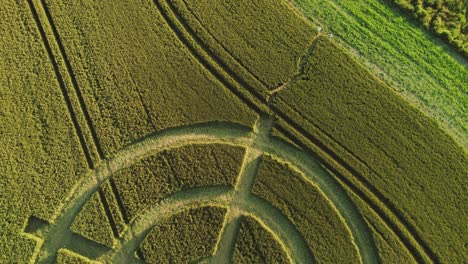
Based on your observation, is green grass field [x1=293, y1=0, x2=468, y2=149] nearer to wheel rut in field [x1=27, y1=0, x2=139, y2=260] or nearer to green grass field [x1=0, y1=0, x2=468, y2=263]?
green grass field [x1=0, y1=0, x2=468, y2=263]

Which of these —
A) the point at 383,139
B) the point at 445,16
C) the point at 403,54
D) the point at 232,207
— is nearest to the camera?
the point at 232,207

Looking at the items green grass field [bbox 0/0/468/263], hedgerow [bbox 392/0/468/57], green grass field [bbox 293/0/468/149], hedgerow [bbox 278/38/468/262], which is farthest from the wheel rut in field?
hedgerow [bbox 392/0/468/57]

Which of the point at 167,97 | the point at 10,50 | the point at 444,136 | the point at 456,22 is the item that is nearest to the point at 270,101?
the point at 167,97

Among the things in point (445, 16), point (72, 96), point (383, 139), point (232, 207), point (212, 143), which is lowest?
point (232, 207)

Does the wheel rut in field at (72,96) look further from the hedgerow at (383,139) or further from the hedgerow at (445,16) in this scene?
the hedgerow at (445,16)

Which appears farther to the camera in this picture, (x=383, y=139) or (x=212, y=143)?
(x=383, y=139)

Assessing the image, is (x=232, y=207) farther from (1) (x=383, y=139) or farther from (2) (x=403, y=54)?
(2) (x=403, y=54)

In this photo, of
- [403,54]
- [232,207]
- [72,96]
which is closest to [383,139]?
[403,54]
